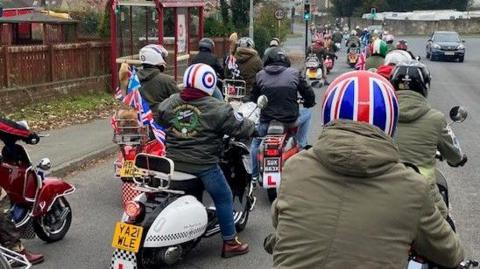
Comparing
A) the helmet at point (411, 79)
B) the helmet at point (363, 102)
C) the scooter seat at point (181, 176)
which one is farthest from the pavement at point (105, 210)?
the helmet at point (363, 102)

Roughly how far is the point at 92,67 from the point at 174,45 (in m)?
2.88

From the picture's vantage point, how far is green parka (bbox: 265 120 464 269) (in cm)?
247

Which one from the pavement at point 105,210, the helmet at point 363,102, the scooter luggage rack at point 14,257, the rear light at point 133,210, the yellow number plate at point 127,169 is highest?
the helmet at point 363,102

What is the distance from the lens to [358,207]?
2484 millimetres

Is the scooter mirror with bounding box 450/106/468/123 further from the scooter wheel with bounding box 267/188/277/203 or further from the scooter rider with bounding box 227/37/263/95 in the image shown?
the scooter rider with bounding box 227/37/263/95

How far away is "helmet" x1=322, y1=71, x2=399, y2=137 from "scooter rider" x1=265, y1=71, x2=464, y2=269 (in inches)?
3.3

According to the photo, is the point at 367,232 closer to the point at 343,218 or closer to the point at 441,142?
the point at 343,218

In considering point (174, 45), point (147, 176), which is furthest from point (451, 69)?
point (147, 176)

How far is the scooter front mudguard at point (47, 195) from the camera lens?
249 inches

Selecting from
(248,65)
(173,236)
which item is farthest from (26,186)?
(248,65)

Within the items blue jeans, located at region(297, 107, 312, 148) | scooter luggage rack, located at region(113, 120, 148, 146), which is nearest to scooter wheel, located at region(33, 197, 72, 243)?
scooter luggage rack, located at region(113, 120, 148, 146)

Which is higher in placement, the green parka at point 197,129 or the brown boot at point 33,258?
the green parka at point 197,129

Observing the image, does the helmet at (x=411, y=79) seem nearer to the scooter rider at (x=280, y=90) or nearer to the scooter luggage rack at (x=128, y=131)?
the scooter luggage rack at (x=128, y=131)

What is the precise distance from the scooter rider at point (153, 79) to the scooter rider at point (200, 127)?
2.18 m
